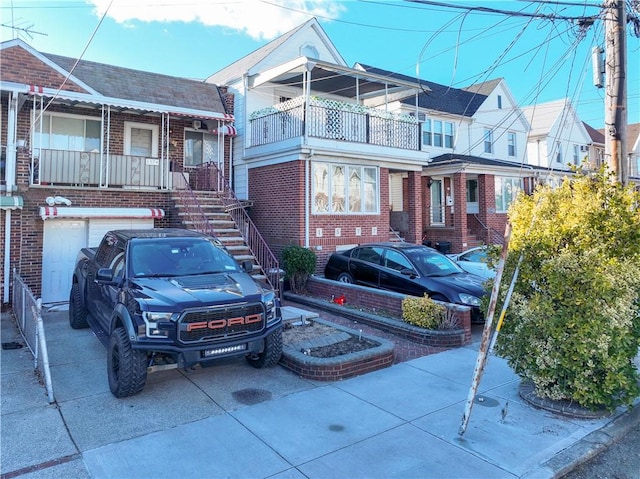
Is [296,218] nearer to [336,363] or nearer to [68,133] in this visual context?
[68,133]

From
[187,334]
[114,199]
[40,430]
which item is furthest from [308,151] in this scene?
[40,430]

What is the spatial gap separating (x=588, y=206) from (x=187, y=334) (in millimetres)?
4753

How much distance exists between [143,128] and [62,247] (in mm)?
4404

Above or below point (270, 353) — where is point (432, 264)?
above

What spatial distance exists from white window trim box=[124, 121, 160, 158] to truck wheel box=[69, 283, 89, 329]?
5.95m

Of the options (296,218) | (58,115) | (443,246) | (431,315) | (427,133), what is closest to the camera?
(431,315)

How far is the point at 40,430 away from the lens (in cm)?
437

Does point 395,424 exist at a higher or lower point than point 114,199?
lower

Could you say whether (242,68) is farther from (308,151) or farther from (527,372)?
(527,372)

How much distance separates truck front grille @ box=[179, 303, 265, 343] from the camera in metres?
4.98

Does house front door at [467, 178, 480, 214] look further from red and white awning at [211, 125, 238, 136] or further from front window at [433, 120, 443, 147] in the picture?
red and white awning at [211, 125, 238, 136]

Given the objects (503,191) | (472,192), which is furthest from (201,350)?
(472,192)

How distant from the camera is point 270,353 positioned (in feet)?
19.7

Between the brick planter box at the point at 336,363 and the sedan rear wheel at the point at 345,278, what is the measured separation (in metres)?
4.50
